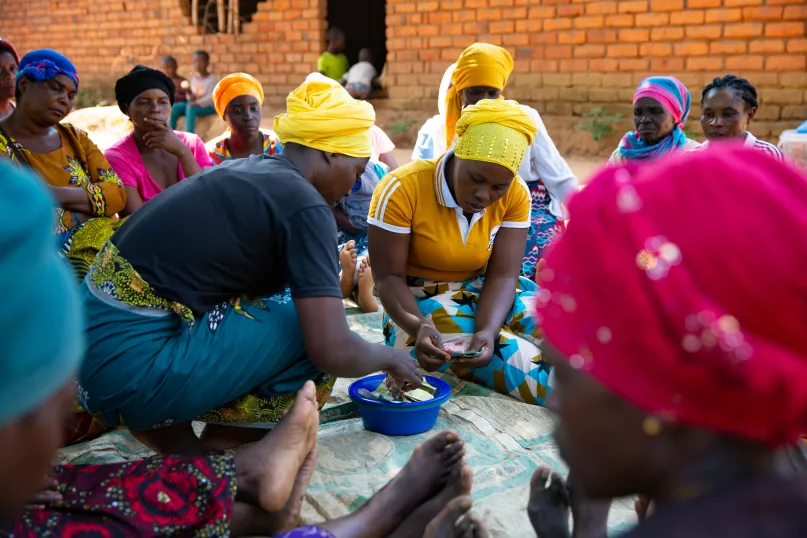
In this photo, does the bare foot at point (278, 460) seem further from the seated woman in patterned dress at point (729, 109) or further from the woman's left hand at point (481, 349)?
the seated woman in patterned dress at point (729, 109)

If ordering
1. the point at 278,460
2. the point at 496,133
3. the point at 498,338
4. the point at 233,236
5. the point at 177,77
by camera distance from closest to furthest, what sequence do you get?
the point at 278,460
the point at 233,236
the point at 496,133
the point at 498,338
the point at 177,77

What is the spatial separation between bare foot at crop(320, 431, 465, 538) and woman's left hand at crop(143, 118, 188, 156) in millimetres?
2725

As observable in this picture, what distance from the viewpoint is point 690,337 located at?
96cm

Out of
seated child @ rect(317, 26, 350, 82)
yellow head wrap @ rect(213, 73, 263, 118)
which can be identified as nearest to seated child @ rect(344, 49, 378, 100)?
seated child @ rect(317, 26, 350, 82)

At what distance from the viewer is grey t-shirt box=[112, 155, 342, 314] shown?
7.72 feet

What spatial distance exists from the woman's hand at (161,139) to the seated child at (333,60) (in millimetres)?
6513

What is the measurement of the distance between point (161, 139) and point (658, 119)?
295 cm

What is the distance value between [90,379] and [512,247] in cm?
198

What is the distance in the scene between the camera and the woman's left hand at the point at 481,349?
3268mm

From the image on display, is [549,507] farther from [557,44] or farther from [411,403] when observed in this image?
[557,44]

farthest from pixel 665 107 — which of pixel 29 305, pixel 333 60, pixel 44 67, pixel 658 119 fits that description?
pixel 333 60

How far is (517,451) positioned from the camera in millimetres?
2869

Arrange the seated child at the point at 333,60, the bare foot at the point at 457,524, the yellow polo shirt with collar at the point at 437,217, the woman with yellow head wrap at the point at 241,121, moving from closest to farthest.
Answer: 1. the bare foot at the point at 457,524
2. the yellow polo shirt with collar at the point at 437,217
3. the woman with yellow head wrap at the point at 241,121
4. the seated child at the point at 333,60

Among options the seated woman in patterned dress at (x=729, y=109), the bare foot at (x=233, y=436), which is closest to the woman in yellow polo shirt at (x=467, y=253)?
the bare foot at (x=233, y=436)
